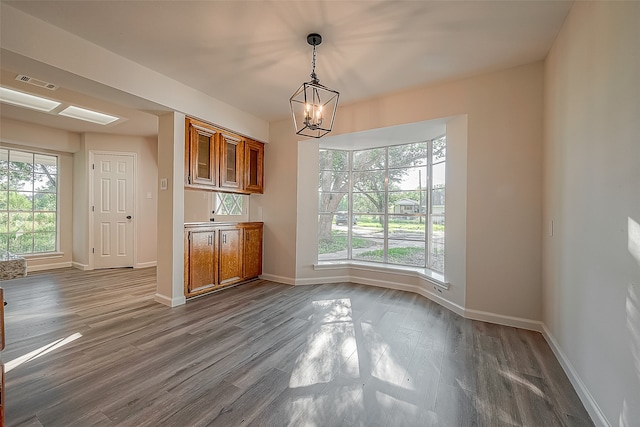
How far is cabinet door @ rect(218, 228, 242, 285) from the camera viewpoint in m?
3.80

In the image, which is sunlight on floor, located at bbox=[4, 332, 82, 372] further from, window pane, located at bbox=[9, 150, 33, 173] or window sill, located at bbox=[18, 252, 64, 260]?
window pane, located at bbox=[9, 150, 33, 173]

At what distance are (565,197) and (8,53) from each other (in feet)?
14.3

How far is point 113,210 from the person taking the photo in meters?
5.25

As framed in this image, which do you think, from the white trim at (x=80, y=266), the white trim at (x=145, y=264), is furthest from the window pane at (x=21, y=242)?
the white trim at (x=145, y=264)

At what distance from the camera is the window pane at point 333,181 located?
4.55 metres

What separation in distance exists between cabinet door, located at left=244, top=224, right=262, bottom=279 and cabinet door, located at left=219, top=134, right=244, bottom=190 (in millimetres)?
753

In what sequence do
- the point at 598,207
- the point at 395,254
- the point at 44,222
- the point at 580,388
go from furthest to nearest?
the point at 44,222 → the point at 395,254 → the point at 580,388 → the point at 598,207

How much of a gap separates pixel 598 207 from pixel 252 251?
395 cm

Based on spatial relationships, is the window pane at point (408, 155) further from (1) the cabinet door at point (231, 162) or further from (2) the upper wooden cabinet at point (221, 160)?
(1) the cabinet door at point (231, 162)

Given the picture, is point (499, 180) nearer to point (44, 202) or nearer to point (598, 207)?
point (598, 207)

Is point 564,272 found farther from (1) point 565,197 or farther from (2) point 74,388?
(2) point 74,388

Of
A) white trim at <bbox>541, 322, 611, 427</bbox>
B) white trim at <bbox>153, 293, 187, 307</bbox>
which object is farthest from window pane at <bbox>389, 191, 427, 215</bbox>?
white trim at <bbox>153, 293, 187, 307</bbox>

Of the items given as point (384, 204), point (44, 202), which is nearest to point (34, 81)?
point (44, 202)

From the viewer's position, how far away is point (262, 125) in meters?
4.36
